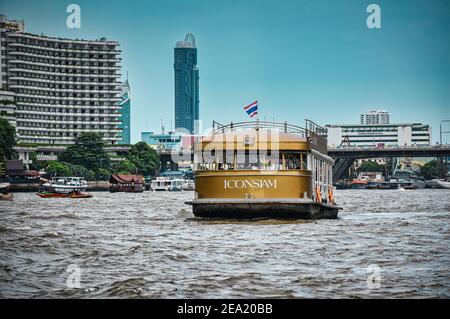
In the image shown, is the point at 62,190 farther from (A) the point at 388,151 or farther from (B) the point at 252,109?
(A) the point at 388,151

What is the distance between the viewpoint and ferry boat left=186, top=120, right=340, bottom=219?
33.2 meters

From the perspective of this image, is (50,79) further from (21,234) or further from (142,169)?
(21,234)

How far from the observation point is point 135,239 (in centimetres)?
2788

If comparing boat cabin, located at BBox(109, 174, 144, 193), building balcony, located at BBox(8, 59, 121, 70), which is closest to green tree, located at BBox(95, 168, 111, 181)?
boat cabin, located at BBox(109, 174, 144, 193)

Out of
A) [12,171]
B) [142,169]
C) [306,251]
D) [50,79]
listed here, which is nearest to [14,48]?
[50,79]

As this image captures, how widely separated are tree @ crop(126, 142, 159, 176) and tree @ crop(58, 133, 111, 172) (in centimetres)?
703

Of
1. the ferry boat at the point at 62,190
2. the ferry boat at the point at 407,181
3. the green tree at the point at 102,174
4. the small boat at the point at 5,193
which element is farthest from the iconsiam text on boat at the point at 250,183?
the ferry boat at the point at 407,181

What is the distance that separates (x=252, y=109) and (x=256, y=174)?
17.5 feet

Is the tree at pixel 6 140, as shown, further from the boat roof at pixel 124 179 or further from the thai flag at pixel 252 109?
the thai flag at pixel 252 109

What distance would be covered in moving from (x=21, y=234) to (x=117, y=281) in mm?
13399

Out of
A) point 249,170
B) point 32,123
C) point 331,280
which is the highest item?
point 32,123

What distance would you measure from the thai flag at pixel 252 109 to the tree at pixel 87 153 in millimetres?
122651

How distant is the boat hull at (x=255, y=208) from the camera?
108 ft

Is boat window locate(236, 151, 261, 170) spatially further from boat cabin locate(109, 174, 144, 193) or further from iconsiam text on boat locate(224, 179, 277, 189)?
boat cabin locate(109, 174, 144, 193)
